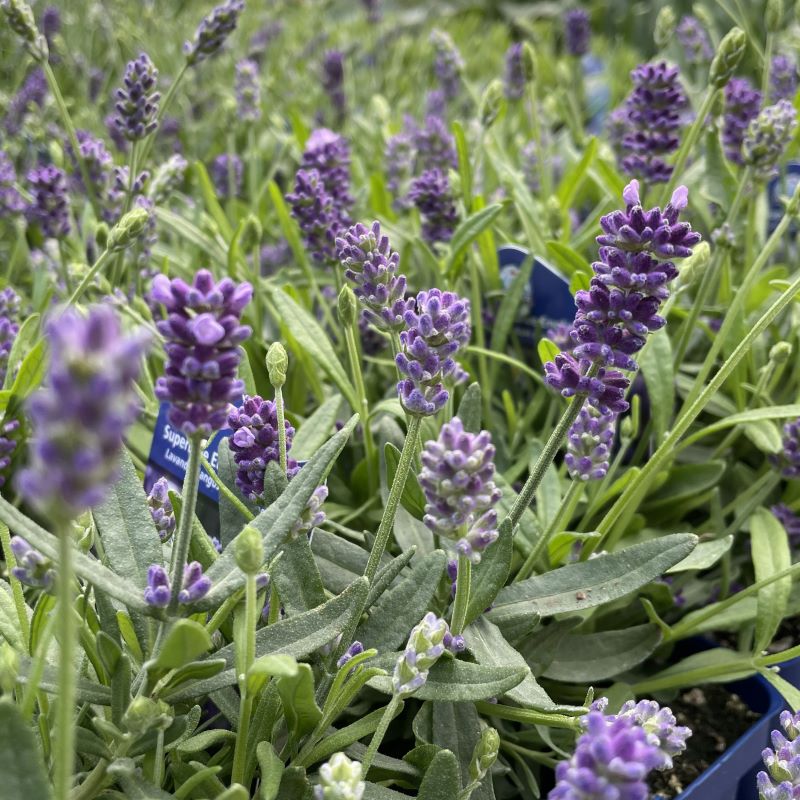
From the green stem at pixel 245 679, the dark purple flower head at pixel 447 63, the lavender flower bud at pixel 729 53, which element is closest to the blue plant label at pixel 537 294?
the lavender flower bud at pixel 729 53

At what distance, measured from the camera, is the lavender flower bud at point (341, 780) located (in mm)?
621

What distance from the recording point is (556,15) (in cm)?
411

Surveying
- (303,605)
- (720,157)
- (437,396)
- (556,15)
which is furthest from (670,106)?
(556,15)

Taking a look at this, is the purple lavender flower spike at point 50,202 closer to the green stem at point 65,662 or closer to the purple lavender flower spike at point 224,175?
the purple lavender flower spike at point 224,175

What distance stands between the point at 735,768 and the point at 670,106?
2.84ft

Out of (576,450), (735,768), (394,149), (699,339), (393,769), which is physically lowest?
(735,768)

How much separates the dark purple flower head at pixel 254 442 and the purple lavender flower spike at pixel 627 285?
0.81ft

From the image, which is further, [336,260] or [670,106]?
[670,106]

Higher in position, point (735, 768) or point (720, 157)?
point (720, 157)

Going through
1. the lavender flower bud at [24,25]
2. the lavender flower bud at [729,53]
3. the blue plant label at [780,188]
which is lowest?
the blue plant label at [780,188]

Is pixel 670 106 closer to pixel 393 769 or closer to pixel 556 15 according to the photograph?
pixel 393 769

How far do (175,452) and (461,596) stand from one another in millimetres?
372

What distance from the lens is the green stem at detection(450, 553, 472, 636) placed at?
30.6 inches

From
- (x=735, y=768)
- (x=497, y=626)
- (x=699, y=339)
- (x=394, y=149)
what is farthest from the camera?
(x=394, y=149)
